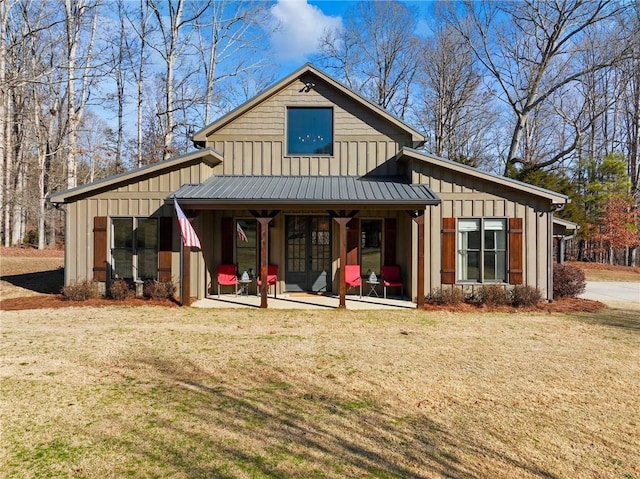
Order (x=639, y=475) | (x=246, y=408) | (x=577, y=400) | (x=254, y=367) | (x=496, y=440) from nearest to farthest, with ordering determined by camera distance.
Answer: (x=639, y=475), (x=496, y=440), (x=246, y=408), (x=577, y=400), (x=254, y=367)

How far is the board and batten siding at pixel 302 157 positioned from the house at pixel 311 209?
0.10 ft

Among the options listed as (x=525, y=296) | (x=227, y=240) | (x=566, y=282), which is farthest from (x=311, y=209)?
(x=566, y=282)

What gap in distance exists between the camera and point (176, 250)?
9.95 m

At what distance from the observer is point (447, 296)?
373 inches

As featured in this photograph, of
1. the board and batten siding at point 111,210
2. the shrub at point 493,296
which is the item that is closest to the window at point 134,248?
the board and batten siding at point 111,210

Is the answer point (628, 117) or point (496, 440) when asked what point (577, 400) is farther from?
point (628, 117)

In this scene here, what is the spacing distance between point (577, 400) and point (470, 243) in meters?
5.99

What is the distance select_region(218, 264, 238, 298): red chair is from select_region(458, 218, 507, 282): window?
6023 mm

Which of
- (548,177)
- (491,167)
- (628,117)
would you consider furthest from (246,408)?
(628,117)

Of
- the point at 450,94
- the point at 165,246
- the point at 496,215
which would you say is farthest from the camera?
the point at 450,94

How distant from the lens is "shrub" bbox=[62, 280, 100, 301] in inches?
376

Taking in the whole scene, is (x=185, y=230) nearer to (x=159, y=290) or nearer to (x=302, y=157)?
(x=159, y=290)

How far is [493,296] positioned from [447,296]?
1166mm

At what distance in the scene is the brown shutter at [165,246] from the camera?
9930mm
